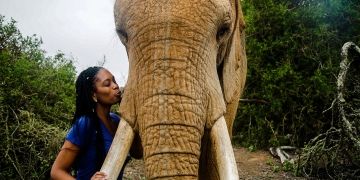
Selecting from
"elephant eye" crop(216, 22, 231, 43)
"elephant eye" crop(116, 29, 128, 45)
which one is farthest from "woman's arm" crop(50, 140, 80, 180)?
"elephant eye" crop(216, 22, 231, 43)

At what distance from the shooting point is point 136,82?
276cm

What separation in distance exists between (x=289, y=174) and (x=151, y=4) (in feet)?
20.9

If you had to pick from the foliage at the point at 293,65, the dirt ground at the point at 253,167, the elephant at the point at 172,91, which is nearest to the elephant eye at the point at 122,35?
the elephant at the point at 172,91

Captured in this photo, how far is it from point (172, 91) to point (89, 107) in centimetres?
72

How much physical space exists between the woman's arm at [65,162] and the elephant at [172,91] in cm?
34

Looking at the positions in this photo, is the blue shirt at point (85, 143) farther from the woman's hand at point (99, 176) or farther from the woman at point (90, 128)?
the woman's hand at point (99, 176)

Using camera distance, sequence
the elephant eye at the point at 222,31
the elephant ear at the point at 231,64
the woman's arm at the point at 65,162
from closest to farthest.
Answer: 1. the woman's arm at the point at 65,162
2. the elephant eye at the point at 222,31
3. the elephant ear at the point at 231,64

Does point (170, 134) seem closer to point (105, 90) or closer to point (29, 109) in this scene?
point (105, 90)

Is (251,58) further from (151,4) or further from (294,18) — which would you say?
(151,4)

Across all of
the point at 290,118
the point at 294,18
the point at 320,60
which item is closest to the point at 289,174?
the point at 290,118

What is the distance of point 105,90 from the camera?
3082 mm

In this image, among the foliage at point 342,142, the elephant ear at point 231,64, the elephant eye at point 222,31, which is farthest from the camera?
the foliage at point 342,142

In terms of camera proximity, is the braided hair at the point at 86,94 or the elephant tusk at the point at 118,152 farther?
the braided hair at the point at 86,94

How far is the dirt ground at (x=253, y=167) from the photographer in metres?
8.45
